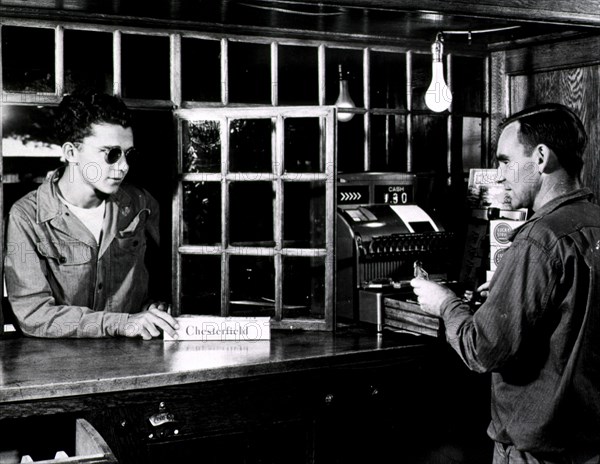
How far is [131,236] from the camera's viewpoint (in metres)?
3.90

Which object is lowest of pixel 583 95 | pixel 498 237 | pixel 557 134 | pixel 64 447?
pixel 64 447

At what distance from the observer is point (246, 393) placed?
3.16 m

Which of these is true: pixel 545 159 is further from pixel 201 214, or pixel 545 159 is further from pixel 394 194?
pixel 201 214

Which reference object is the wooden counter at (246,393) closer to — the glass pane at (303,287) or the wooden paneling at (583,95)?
the glass pane at (303,287)

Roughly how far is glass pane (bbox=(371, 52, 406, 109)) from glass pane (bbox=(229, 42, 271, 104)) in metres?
0.71

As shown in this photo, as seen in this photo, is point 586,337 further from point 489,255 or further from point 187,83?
point 187,83

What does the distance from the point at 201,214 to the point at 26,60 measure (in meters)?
4.60

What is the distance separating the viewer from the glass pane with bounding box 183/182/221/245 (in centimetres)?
386

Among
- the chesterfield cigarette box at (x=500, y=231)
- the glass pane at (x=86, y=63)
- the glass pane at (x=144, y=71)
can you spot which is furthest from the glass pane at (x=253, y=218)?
the glass pane at (x=86, y=63)

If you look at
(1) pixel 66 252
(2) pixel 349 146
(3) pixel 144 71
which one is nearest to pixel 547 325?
(1) pixel 66 252

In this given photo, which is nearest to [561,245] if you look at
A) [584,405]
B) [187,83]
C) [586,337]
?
[586,337]

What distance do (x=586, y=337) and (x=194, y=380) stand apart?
1493 mm

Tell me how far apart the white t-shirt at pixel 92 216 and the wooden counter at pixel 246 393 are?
0.59 metres

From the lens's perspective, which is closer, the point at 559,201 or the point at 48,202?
the point at 559,201
